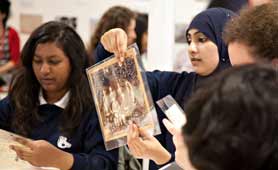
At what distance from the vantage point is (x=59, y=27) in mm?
1688

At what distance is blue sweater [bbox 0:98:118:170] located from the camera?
5.02 ft

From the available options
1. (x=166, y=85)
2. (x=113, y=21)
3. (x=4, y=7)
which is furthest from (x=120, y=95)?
(x=113, y=21)

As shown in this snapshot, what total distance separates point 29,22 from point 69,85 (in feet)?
8.89

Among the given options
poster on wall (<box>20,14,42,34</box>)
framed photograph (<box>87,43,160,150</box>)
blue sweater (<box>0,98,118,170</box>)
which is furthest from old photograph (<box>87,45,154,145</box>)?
poster on wall (<box>20,14,42,34</box>)

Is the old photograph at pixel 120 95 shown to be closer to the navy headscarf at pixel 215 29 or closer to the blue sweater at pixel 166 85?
the blue sweater at pixel 166 85

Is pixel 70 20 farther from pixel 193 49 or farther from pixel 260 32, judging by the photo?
pixel 260 32

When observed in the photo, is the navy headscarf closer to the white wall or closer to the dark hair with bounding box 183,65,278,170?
the dark hair with bounding box 183,65,278,170

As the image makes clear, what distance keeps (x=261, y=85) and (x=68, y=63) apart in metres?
1.15

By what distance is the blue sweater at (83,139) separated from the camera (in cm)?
153

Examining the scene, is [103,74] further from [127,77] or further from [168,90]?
[168,90]

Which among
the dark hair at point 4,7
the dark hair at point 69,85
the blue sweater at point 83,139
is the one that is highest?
the dark hair at point 4,7

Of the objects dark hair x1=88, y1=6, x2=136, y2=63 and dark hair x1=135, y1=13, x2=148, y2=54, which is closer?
dark hair x1=88, y1=6, x2=136, y2=63

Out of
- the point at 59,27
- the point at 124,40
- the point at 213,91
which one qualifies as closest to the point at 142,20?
the point at 59,27

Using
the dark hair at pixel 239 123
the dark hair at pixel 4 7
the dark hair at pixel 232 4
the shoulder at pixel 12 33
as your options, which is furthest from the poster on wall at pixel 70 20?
the dark hair at pixel 239 123
